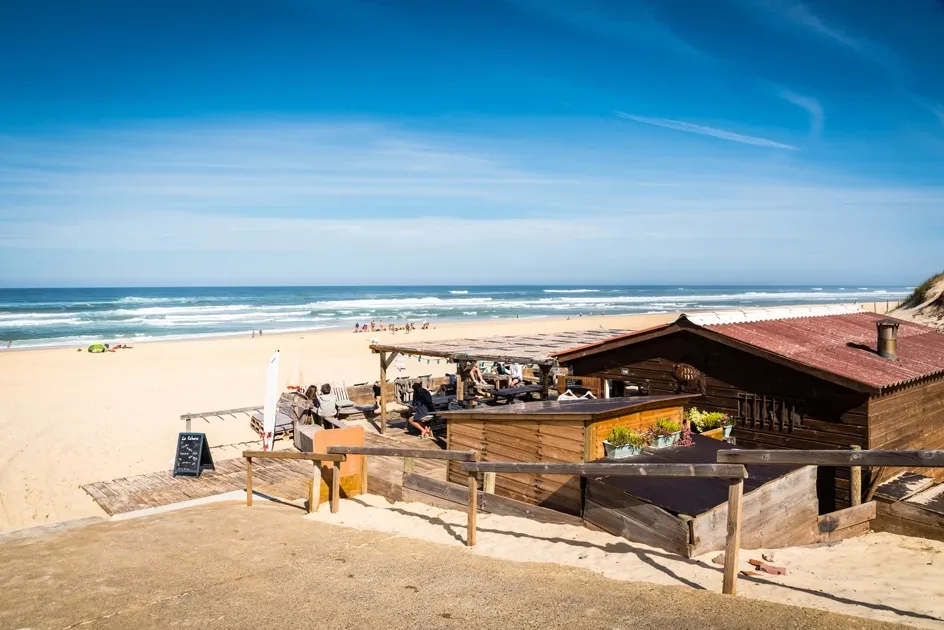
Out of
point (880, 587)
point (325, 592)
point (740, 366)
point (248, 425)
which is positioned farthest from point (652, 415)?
point (248, 425)

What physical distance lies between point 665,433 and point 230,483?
27.7 feet

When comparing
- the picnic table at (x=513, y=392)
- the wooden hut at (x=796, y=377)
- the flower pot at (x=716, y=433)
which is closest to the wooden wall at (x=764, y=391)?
the wooden hut at (x=796, y=377)

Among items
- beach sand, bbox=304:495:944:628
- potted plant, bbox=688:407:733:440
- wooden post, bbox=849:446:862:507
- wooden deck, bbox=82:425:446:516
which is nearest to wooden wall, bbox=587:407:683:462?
beach sand, bbox=304:495:944:628

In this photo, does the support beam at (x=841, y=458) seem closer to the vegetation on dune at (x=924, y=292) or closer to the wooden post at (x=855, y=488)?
the wooden post at (x=855, y=488)

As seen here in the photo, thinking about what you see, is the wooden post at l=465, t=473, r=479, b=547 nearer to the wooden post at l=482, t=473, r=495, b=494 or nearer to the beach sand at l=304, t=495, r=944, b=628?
the beach sand at l=304, t=495, r=944, b=628

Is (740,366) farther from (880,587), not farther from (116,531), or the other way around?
(116,531)

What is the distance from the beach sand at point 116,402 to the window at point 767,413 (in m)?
11.3

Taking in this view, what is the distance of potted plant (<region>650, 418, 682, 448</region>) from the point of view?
905 cm

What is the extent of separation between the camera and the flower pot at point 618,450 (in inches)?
330

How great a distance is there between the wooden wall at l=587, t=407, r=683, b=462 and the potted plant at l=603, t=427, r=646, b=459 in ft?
0.31

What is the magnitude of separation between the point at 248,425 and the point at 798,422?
1389 centimetres

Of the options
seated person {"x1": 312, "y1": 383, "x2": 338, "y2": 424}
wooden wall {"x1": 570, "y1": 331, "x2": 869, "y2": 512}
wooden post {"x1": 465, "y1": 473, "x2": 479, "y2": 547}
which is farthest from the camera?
seated person {"x1": 312, "y1": 383, "x2": 338, "y2": 424}

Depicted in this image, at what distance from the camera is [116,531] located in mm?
8812

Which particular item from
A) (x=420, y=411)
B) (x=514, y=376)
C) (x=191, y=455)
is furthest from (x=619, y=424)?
(x=514, y=376)
